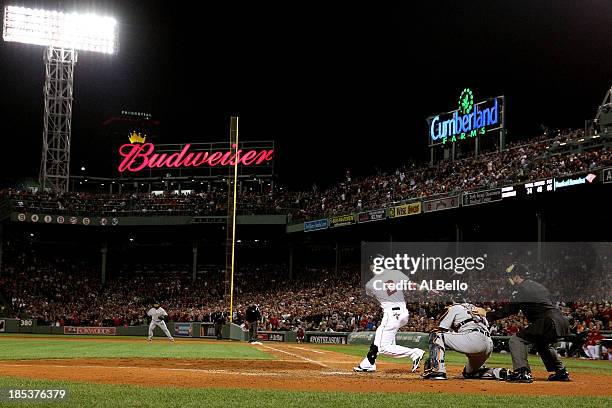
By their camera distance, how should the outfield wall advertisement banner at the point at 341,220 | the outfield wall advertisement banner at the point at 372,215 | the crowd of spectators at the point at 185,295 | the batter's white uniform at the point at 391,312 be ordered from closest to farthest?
the batter's white uniform at the point at 391,312 → the crowd of spectators at the point at 185,295 → the outfield wall advertisement banner at the point at 372,215 → the outfield wall advertisement banner at the point at 341,220

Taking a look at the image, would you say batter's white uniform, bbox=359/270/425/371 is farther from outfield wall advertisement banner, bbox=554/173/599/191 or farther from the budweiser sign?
the budweiser sign

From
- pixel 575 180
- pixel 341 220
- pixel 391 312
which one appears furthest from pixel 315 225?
pixel 391 312

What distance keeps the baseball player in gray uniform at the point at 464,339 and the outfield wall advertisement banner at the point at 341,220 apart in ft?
107

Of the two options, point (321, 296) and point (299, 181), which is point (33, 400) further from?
point (299, 181)

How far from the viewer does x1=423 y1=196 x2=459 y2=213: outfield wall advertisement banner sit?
37.1 metres

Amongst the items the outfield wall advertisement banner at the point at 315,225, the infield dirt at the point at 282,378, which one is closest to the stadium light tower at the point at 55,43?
the outfield wall advertisement banner at the point at 315,225

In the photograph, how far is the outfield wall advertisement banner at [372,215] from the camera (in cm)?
4231

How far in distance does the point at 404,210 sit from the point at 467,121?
8.46 metres

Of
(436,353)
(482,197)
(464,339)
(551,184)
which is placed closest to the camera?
(464,339)

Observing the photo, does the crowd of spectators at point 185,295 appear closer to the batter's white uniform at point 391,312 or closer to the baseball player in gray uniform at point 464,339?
the batter's white uniform at point 391,312

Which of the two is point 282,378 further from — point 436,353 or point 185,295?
point 185,295

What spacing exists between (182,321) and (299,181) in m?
30.1

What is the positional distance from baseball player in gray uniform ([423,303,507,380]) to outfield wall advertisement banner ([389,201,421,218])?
27523 millimetres

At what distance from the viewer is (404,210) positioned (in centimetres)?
4056
